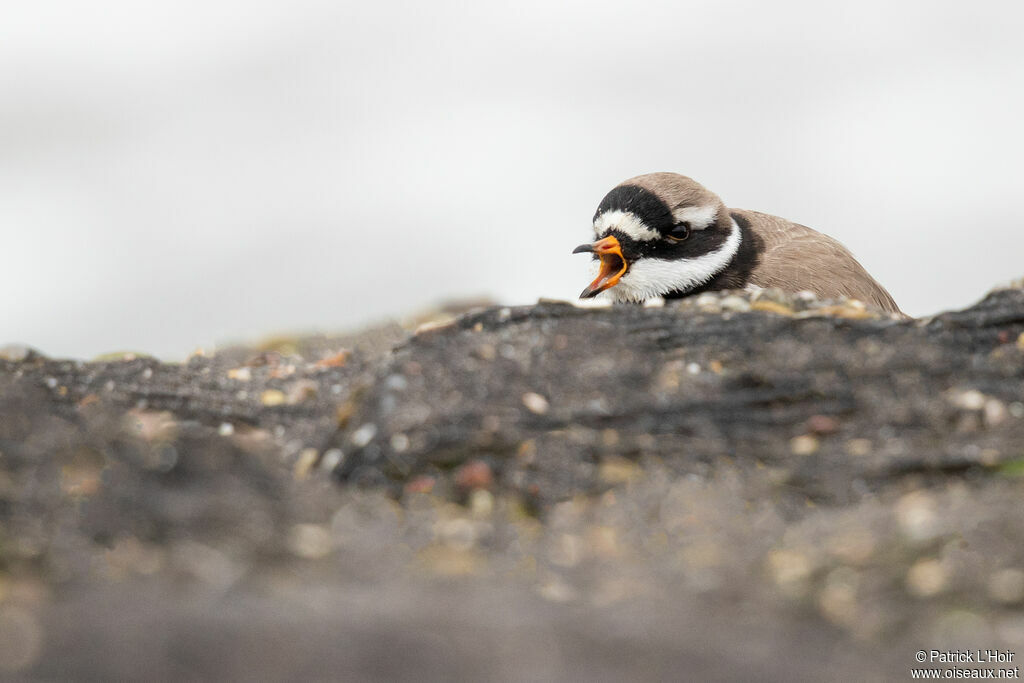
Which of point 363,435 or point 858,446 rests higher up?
point 363,435

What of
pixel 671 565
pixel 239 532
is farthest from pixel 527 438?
pixel 239 532

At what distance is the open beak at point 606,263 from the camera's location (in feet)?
17.0

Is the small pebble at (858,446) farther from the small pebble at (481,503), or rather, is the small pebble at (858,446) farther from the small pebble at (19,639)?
the small pebble at (19,639)

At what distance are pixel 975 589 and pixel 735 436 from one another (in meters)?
1.09

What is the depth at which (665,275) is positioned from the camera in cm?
528

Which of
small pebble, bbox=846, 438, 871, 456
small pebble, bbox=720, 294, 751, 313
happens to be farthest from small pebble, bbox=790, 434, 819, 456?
small pebble, bbox=720, 294, 751, 313

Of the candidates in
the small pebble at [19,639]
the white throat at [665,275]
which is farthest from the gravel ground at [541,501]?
the white throat at [665,275]

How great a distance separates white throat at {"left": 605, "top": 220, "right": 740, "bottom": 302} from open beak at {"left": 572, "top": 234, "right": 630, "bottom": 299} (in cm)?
5

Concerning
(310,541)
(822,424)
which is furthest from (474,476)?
(822,424)

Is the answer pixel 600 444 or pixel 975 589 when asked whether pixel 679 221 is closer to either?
pixel 600 444

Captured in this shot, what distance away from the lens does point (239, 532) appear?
2545 mm

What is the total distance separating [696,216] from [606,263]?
0.56 meters

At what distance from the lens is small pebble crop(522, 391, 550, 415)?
3.48 meters

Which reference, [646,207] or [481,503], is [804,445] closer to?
[481,503]
